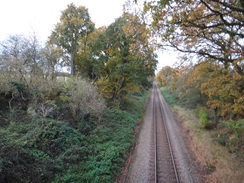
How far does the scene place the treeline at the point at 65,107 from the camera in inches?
261

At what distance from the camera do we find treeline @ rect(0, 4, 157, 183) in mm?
6629

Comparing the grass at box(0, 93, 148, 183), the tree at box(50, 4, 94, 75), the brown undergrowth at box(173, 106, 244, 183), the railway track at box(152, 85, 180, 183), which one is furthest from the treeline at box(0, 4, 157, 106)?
the brown undergrowth at box(173, 106, 244, 183)

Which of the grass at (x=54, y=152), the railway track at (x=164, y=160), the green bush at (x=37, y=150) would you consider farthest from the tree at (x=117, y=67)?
the green bush at (x=37, y=150)

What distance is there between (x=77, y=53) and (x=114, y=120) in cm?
1265

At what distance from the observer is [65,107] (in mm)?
11766

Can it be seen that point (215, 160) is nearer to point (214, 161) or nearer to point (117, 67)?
point (214, 161)

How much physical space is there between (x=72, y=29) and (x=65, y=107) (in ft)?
43.6

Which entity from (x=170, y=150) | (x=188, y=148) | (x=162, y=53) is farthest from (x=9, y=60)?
(x=188, y=148)

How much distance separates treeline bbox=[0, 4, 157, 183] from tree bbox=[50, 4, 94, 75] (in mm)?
132

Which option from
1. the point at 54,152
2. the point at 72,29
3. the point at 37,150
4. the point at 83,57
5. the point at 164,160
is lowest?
the point at 164,160

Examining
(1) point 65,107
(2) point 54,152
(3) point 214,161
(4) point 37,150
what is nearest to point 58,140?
(2) point 54,152

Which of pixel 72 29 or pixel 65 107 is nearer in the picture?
pixel 65 107

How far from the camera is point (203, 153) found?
10.0 m

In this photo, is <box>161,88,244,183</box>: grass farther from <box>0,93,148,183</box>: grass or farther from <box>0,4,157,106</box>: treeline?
<box>0,4,157,106</box>: treeline
